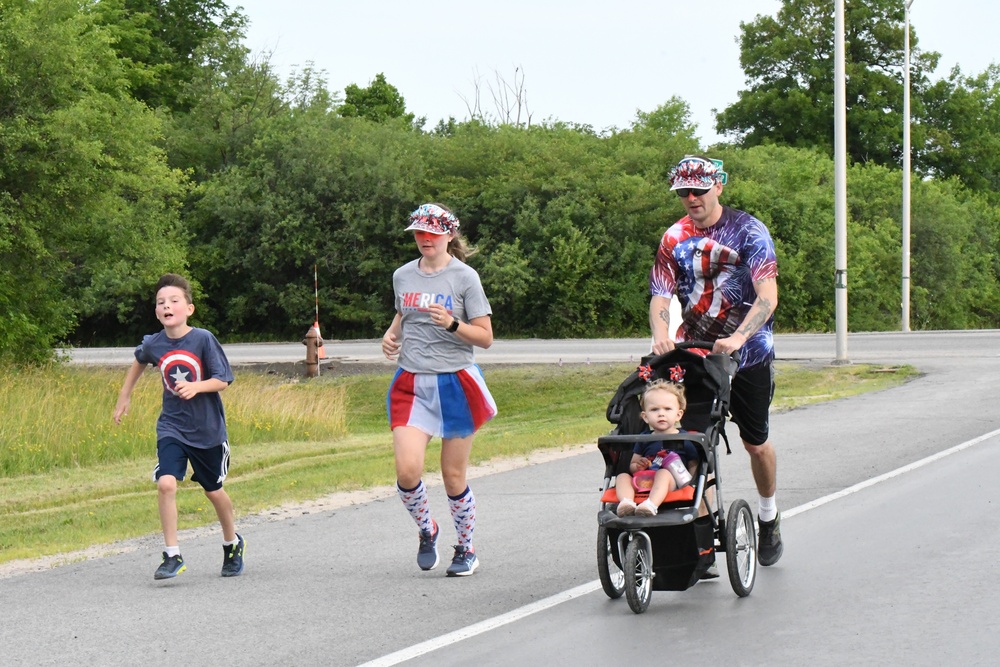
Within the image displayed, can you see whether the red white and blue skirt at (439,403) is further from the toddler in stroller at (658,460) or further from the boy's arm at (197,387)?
the toddler in stroller at (658,460)

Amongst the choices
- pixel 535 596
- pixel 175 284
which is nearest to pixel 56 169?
pixel 175 284

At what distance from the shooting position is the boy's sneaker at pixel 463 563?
7781mm

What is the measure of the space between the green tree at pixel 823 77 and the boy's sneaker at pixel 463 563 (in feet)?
200

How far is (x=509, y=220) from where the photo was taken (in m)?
44.7

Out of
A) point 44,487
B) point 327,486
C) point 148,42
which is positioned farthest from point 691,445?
point 148,42

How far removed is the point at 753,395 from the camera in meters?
7.34

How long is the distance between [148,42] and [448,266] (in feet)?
209

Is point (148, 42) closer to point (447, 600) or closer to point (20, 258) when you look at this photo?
point (20, 258)

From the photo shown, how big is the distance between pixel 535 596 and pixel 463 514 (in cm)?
83

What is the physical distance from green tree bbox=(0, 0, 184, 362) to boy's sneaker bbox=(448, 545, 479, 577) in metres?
20.5

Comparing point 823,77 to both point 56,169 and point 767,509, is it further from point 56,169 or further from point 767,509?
point 767,509

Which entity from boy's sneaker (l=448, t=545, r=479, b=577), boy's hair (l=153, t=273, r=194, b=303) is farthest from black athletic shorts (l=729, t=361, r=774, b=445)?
boy's hair (l=153, t=273, r=194, b=303)

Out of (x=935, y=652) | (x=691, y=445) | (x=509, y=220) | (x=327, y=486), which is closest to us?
(x=935, y=652)

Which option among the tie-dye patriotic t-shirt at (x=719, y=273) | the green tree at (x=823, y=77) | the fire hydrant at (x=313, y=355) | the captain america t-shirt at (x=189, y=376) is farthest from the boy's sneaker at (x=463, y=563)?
the green tree at (x=823, y=77)
